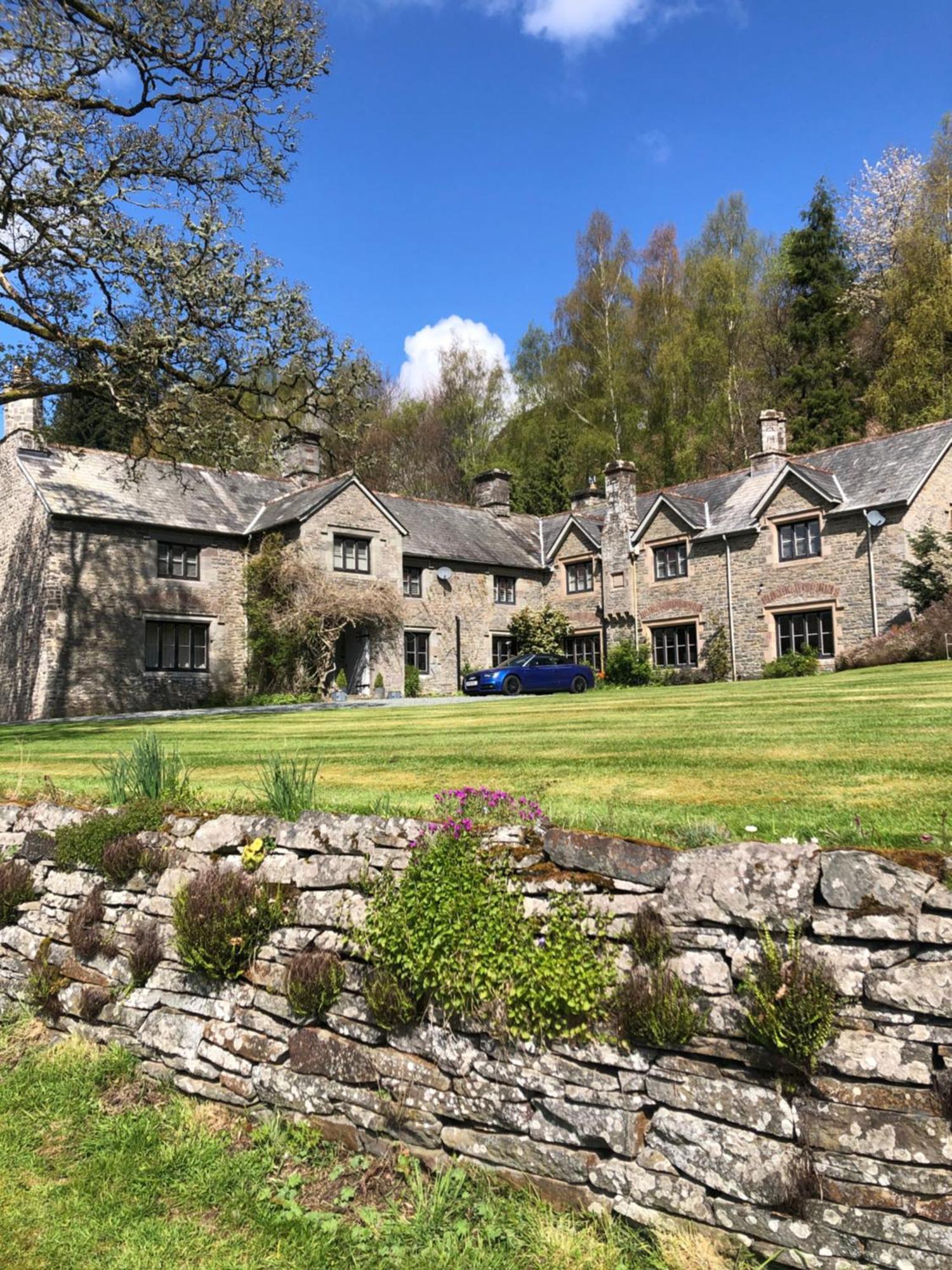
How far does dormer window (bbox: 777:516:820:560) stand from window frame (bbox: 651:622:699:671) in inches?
154

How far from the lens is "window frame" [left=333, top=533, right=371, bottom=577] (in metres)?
28.4

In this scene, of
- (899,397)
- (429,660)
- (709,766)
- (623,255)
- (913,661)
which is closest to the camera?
(709,766)

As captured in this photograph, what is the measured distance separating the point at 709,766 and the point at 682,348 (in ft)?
129

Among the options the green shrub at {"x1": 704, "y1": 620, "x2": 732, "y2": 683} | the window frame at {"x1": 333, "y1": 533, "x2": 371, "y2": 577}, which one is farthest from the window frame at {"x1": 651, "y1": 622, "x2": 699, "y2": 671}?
the window frame at {"x1": 333, "y1": 533, "x2": 371, "y2": 577}

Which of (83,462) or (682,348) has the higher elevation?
(682,348)

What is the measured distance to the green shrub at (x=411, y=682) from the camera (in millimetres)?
29984

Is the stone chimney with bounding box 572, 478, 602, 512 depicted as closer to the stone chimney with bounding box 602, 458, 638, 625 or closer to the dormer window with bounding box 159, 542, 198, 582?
the stone chimney with bounding box 602, 458, 638, 625

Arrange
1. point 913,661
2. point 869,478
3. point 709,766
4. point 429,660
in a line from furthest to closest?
1. point 429,660
2. point 869,478
3. point 913,661
4. point 709,766

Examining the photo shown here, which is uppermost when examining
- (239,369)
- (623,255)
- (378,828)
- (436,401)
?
(623,255)

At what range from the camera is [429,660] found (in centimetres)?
3147

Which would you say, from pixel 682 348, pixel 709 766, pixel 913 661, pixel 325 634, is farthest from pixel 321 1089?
pixel 682 348

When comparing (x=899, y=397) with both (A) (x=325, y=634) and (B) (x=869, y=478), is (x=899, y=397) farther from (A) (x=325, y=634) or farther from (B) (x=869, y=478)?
(A) (x=325, y=634)

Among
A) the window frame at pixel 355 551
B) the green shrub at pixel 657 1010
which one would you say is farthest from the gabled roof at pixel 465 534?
the green shrub at pixel 657 1010

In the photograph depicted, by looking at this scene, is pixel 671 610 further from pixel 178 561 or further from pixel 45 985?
pixel 45 985
